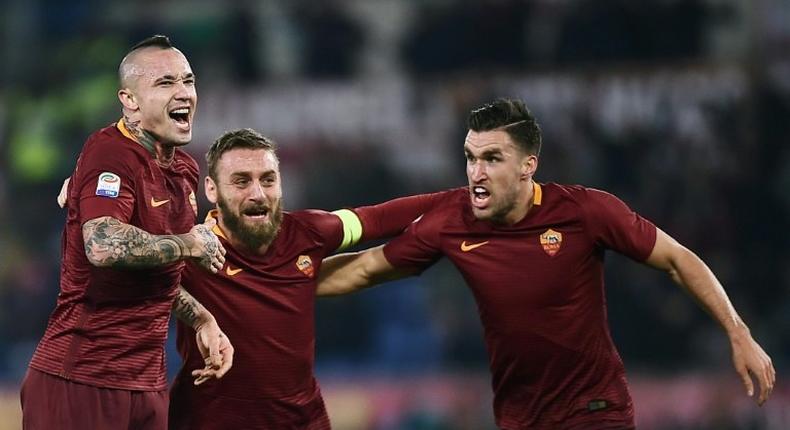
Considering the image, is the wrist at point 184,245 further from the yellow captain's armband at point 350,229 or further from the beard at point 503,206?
the beard at point 503,206

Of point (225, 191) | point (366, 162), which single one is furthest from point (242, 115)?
point (225, 191)

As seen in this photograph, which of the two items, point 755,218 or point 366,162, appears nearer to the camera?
point 755,218

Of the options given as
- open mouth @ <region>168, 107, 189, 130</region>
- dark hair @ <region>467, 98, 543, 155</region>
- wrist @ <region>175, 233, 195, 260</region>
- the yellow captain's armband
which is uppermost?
open mouth @ <region>168, 107, 189, 130</region>

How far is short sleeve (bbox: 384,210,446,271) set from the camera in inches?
216

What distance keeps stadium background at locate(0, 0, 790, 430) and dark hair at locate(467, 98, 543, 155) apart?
5.12m

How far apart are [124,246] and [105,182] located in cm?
26

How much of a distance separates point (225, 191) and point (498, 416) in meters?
1.50

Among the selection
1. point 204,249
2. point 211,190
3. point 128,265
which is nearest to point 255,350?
point 211,190

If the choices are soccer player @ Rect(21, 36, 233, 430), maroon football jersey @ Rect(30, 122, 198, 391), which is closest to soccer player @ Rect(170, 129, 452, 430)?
soccer player @ Rect(21, 36, 233, 430)

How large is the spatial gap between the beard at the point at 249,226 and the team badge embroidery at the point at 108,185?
94 centimetres

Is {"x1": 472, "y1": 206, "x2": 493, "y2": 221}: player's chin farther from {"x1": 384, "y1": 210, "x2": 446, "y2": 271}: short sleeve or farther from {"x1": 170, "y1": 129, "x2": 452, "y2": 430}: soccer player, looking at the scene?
{"x1": 170, "y1": 129, "x2": 452, "y2": 430}: soccer player

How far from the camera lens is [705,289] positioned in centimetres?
527

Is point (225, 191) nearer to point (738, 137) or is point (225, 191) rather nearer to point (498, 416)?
point (498, 416)

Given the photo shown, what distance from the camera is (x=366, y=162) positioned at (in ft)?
Answer: 41.3
